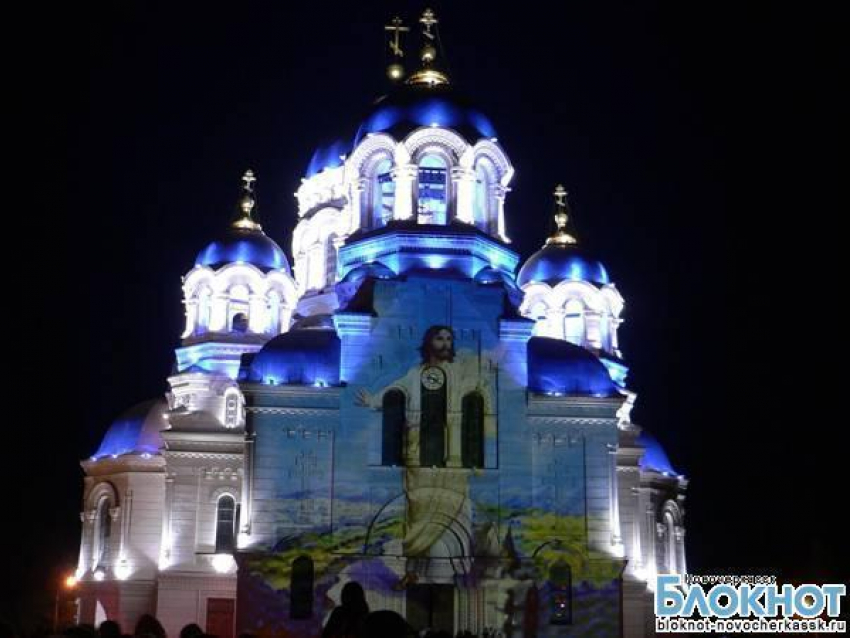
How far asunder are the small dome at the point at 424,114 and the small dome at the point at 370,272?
318 centimetres

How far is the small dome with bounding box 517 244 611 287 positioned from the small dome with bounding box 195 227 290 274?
743 centimetres

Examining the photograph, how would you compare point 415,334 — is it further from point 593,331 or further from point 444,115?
point 593,331

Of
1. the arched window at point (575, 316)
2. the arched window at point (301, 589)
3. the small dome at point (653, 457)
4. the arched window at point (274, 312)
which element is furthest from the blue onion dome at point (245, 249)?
the small dome at point (653, 457)

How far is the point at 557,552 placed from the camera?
2653 centimetres

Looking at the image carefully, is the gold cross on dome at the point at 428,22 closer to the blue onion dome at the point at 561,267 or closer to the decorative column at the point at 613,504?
the blue onion dome at the point at 561,267

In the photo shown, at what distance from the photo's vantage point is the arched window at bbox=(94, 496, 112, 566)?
32562 mm

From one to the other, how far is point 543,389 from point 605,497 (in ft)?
9.29

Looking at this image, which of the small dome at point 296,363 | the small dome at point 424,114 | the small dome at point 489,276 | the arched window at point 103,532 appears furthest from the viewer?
the arched window at point 103,532

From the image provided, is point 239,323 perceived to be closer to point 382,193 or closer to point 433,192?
point 382,193

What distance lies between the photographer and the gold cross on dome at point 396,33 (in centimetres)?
3697

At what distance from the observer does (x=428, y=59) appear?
31.9m

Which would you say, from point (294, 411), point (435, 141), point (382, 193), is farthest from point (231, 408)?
point (435, 141)

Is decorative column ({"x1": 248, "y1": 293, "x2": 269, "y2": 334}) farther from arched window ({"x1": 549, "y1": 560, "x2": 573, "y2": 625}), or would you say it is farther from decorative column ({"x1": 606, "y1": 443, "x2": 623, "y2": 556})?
arched window ({"x1": 549, "y1": 560, "x2": 573, "y2": 625})

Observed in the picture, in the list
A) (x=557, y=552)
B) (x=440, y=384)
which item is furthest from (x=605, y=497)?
(x=440, y=384)
